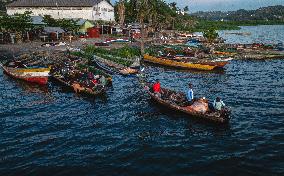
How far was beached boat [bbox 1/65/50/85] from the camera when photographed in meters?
40.5

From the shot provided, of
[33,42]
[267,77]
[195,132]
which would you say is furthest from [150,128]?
[33,42]

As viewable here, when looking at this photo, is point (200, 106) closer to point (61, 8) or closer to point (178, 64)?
point (178, 64)

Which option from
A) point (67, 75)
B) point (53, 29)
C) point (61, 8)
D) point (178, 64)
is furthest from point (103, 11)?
point (67, 75)

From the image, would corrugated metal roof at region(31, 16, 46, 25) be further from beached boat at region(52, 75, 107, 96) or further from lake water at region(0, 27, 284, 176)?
lake water at region(0, 27, 284, 176)

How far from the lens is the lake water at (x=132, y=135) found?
66.1 ft

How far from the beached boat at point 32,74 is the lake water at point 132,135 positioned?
82.5 inches

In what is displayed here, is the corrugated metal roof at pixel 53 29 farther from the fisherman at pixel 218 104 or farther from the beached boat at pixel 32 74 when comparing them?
the fisherman at pixel 218 104

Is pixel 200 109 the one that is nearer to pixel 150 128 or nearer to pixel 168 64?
pixel 150 128

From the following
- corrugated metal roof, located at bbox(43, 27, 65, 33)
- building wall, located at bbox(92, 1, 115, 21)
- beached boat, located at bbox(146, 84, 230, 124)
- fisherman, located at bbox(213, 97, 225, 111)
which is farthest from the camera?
building wall, located at bbox(92, 1, 115, 21)

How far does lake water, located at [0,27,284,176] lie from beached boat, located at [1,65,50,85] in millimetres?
2096

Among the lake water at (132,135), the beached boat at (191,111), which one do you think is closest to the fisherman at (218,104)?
the beached boat at (191,111)

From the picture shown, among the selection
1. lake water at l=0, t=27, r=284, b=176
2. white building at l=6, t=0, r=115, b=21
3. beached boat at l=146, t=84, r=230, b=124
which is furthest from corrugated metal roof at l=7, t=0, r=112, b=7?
beached boat at l=146, t=84, r=230, b=124

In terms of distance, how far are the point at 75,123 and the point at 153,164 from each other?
32.7ft

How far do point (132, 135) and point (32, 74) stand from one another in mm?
21262
